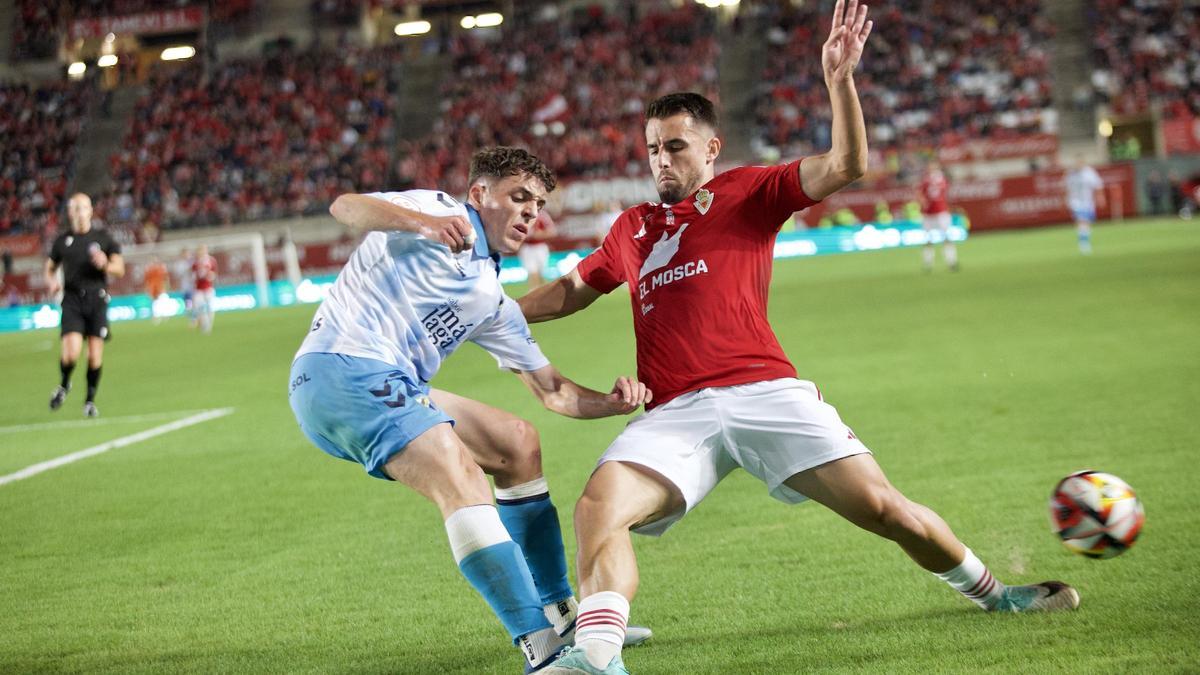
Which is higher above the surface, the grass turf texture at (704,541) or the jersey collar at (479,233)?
the jersey collar at (479,233)

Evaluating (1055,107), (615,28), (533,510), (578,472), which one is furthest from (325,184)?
(533,510)

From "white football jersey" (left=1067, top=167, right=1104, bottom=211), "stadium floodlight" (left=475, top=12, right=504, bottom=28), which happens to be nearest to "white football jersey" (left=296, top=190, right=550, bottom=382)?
"white football jersey" (left=1067, top=167, right=1104, bottom=211)

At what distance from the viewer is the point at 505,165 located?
14.6 ft

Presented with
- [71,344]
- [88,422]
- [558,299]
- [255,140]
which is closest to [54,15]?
Answer: [255,140]

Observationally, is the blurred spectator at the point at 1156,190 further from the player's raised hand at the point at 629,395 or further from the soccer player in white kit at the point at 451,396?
the player's raised hand at the point at 629,395

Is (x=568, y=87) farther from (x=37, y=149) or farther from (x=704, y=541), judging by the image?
(x=704, y=541)

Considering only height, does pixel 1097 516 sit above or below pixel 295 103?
below

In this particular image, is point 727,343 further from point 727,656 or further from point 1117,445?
point 1117,445

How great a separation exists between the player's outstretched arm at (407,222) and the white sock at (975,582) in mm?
2140

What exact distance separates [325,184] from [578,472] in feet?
125

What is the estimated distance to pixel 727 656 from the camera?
14.1 feet

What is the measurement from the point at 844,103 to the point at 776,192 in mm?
523

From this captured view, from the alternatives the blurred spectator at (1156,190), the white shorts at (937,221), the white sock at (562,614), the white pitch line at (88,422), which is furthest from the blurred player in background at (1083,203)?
the white sock at (562,614)

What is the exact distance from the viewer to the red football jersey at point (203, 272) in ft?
87.2
